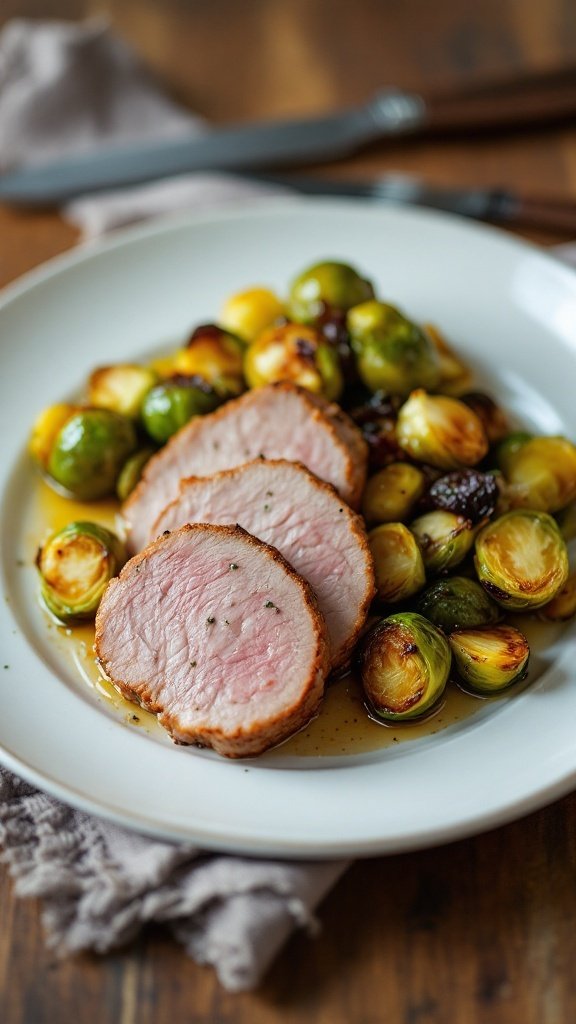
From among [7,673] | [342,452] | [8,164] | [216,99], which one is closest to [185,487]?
[342,452]

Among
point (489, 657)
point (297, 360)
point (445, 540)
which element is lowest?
point (489, 657)

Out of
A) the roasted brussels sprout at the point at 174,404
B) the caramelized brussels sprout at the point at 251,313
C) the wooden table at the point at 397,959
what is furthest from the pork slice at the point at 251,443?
the wooden table at the point at 397,959

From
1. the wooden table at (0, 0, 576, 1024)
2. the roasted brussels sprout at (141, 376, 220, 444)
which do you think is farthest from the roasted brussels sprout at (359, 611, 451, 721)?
the roasted brussels sprout at (141, 376, 220, 444)

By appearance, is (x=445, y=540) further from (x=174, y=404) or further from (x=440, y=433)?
(x=174, y=404)

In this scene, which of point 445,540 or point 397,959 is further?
point 445,540

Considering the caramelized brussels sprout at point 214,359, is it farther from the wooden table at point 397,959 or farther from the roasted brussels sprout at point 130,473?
the wooden table at point 397,959

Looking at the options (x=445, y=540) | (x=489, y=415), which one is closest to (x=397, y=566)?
(x=445, y=540)

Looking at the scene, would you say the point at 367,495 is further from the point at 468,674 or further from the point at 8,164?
the point at 8,164
